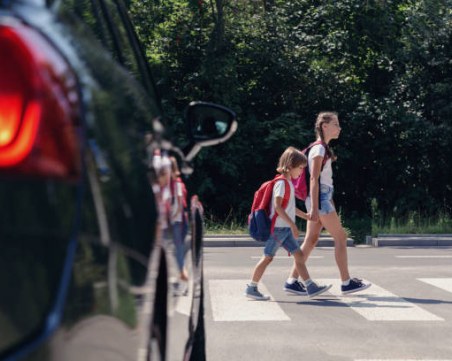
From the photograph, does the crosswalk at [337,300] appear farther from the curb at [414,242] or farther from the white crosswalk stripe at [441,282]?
the curb at [414,242]

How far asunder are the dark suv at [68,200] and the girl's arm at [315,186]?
7853 millimetres

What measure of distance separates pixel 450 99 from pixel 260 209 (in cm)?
1614

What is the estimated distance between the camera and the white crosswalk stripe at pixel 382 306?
869cm

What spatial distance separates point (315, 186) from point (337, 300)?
3.57ft

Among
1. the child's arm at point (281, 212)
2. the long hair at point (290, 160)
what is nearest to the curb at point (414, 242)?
the long hair at point (290, 160)

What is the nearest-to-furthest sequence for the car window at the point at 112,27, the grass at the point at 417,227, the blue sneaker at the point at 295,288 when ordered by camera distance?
the car window at the point at 112,27 → the blue sneaker at the point at 295,288 → the grass at the point at 417,227

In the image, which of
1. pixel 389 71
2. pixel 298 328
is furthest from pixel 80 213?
pixel 389 71

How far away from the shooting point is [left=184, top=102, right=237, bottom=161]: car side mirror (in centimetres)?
427

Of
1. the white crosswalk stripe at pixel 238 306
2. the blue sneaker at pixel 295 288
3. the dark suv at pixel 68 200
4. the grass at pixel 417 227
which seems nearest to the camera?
the dark suv at pixel 68 200

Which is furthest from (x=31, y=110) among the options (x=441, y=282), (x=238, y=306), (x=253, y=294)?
(x=441, y=282)

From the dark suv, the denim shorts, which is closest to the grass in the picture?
the denim shorts

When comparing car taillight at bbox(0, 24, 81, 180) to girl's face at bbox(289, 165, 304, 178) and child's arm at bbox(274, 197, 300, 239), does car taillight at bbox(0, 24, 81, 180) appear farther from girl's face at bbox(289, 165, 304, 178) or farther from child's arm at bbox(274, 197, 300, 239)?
girl's face at bbox(289, 165, 304, 178)

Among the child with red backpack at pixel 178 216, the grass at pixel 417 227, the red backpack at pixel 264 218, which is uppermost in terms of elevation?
the grass at pixel 417 227

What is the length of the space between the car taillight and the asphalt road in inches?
195
